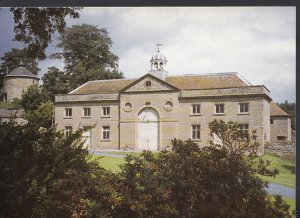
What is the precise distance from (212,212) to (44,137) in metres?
2.20

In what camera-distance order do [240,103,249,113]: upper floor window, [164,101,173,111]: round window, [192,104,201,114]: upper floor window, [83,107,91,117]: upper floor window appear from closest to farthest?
[240,103,249,113]: upper floor window
[192,104,201,114]: upper floor window
[164,101,173,111]: round window
[83,107,91,117]: upper floor window

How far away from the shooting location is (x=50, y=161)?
451 cm

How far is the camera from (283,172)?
4320 mm

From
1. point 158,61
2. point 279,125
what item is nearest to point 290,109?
point 279,125

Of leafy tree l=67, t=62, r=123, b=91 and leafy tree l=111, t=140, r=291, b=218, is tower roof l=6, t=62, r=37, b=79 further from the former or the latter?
leafy tree l=111, t=140, r=291, b=218

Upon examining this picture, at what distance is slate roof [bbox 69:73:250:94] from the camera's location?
4469mm

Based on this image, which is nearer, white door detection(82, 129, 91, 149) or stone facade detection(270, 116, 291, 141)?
stone facade detection(270, 116, 291, 141)

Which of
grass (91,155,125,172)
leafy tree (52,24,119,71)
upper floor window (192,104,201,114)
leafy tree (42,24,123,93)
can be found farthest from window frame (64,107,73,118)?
upper floor window (192,104,201,114)

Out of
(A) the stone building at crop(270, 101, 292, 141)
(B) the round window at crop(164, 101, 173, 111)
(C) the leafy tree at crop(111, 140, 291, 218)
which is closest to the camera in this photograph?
(C) the leafy tree at crop(111, 140, 291, 218)

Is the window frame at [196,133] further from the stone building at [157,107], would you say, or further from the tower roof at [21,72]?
the tower roof at [21,72]

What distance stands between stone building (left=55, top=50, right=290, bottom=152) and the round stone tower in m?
0.47

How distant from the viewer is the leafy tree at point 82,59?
15.8 feet

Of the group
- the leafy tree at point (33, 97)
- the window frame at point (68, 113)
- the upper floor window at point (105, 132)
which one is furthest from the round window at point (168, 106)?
the leafy tree at point (33, 97)

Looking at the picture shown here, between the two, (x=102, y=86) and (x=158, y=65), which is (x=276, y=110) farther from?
(x=102, y=86)
